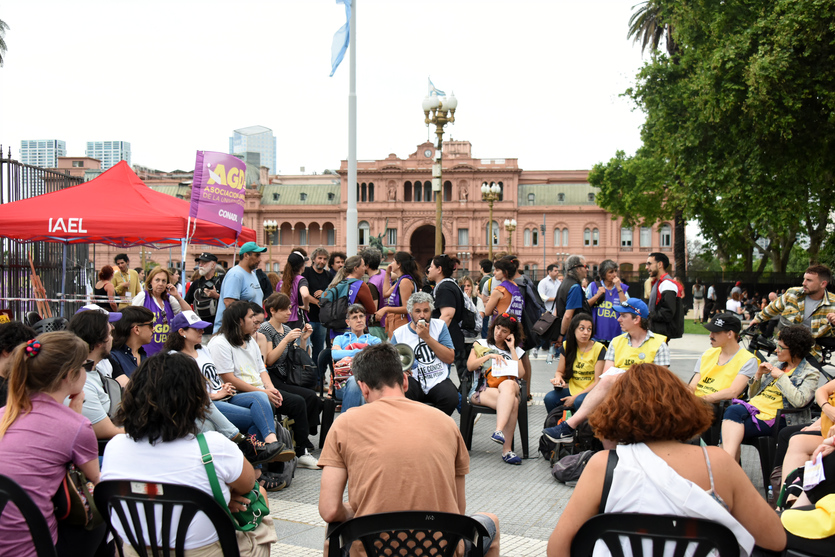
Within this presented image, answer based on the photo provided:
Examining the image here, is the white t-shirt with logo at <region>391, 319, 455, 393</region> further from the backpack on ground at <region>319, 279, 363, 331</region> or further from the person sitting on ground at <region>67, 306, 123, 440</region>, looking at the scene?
the person sitting on ground at <region>67, 306, 123, 440</region>

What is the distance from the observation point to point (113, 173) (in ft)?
34.3

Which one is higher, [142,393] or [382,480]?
[142,393]

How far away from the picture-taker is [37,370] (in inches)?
115

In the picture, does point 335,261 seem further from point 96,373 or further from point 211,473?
point 211,473

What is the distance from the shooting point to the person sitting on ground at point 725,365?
5.39 m

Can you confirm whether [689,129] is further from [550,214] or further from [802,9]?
[550,214]

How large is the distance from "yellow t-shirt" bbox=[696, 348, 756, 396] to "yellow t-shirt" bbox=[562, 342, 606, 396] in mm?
1057

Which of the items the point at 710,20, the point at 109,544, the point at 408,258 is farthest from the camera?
the point at 710,20

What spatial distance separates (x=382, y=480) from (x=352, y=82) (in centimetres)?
1056

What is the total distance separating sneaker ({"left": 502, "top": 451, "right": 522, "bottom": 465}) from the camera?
242 inches

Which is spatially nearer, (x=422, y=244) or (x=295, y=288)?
(x=295, y=288)

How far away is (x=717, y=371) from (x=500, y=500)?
7.22 ft

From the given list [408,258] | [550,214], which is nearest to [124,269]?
[408,258]

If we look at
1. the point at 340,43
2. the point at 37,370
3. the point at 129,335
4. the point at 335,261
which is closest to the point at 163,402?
the point at 37,370
